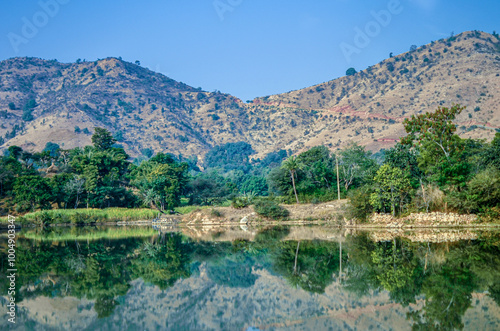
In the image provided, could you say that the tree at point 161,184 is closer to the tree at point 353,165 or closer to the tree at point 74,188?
the tree at point 74,188

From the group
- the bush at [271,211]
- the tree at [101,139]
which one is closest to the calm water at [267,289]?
the bush at [271,211]

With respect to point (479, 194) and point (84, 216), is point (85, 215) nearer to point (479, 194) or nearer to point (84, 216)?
point (84, 216)

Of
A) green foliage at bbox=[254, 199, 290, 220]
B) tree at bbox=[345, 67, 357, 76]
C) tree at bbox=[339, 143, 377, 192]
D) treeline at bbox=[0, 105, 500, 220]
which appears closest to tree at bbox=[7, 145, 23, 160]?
treeline at bbox=[0, 105, 500, 220]

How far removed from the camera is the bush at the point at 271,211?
42594 mm

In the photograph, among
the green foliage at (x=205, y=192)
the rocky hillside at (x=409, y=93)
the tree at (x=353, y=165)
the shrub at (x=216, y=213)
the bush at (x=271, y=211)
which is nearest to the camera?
the bush at (x=271, y=211)

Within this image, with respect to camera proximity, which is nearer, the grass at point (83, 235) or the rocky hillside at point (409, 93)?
the grass at point (83, 235)

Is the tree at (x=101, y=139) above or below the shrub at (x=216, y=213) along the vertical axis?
above

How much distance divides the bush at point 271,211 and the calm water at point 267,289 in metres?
20.0

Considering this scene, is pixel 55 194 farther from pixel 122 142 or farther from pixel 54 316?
pixel 122 142

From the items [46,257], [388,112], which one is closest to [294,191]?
[46,257]

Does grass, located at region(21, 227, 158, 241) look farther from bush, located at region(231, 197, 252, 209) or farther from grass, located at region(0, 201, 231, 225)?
bush, located at region(231, 197, 252, 209)

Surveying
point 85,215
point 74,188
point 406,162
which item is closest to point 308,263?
point 406,162

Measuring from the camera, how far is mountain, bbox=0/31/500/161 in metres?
125

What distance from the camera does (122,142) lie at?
148375 mm
